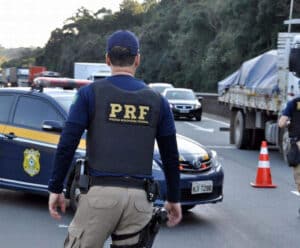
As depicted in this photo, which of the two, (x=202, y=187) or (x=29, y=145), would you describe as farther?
(x=29, y=145)

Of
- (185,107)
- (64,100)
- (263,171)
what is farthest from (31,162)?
(185,107)

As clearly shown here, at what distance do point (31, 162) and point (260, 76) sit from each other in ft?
36.3

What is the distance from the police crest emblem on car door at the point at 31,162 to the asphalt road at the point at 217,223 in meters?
0.51

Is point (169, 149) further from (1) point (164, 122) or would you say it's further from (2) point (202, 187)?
(2) point (202, 187)

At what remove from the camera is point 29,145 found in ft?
30.6

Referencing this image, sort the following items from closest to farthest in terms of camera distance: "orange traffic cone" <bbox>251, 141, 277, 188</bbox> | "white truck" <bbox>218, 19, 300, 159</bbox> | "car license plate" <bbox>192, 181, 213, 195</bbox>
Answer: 1. "car license plate" <bbox>192, 181, 213, 195</bbox>
2. "orange traffic cone" <bbox>251, 141, 277, 188</bbox>
3. "white truck" <bbox>218, 19, 300, 159</bbox>

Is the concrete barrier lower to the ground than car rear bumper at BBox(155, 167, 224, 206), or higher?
lower

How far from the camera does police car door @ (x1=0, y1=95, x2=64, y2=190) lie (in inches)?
360

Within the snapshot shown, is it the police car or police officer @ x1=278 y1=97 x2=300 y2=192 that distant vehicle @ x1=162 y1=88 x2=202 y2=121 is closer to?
the police car

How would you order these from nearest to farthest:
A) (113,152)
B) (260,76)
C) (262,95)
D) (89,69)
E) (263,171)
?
(113,152) < (263,171) < (262,95) < (260,76) < (89,69)

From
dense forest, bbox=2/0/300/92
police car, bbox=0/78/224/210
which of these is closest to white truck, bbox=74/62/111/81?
dense forest, bbox=2/0/300/92

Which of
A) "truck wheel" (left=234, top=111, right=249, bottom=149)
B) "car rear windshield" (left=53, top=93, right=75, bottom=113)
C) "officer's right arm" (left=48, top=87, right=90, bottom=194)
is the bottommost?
"truck wheel" (left=234, top=111, right=249, bottom=149)

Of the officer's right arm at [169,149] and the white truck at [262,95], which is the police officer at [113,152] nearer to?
the officer's right arm at [169,149]

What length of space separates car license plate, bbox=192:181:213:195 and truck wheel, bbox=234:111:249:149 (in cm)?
1116
